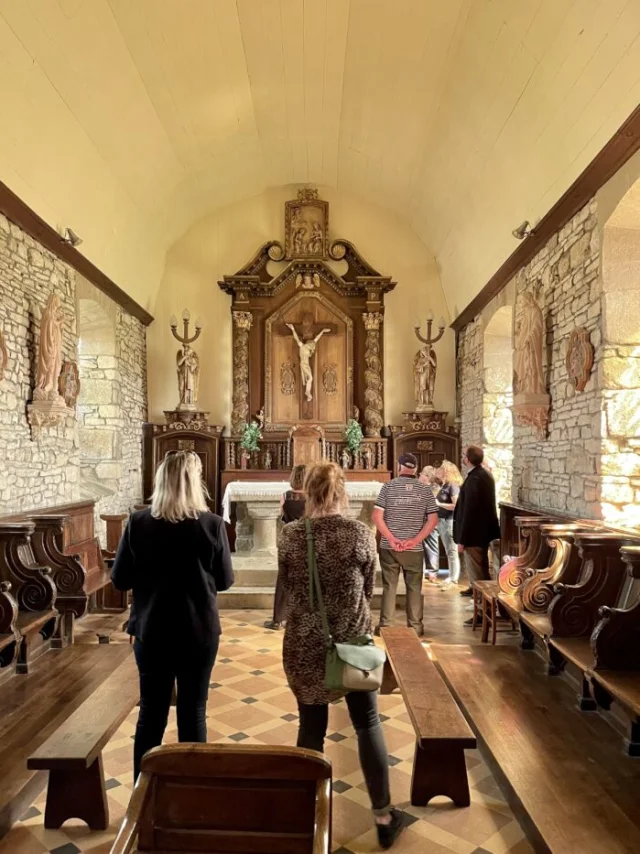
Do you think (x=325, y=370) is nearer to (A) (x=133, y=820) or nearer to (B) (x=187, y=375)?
(B) (x=187, y=375)

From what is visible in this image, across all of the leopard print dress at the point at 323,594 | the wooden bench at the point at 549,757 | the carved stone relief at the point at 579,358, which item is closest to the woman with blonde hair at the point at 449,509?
the carved stone relief at the point at 579,358

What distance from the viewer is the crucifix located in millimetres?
11570

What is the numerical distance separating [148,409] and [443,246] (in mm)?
5620

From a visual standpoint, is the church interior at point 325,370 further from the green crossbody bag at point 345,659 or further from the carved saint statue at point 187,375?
the green crossbody bag at point 345,659

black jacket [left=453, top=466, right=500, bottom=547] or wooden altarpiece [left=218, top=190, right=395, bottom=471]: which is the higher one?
wooden altarpiece [left=218, top=190, right=395, bottom=471]

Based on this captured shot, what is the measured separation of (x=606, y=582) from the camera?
4.21 m

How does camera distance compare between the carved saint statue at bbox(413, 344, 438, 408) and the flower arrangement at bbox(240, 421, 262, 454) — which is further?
the carved saint statue at bbox(413, 344, 438, 408)

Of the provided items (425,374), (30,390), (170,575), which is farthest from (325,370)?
(170,575)

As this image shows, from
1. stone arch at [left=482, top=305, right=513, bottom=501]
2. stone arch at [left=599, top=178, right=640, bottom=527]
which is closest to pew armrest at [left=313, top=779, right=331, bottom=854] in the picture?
stone arch at [left=599, top=178, right=640, bottom=527]

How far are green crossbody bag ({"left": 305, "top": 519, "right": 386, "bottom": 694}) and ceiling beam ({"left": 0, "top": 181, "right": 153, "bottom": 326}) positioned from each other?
512 centimetres

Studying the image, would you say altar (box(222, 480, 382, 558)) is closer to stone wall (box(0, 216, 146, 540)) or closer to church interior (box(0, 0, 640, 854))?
church interior (box(0, 0, 640, 854))

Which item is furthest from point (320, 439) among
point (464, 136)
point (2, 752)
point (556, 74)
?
point (2, 752)

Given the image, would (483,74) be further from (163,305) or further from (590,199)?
(163,305)

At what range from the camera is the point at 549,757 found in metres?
3.19
